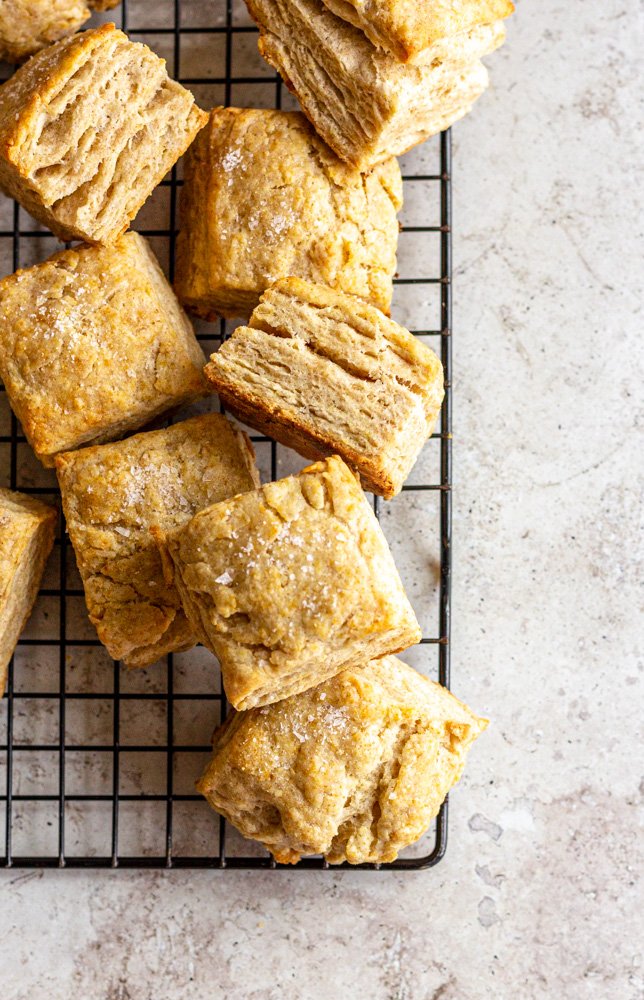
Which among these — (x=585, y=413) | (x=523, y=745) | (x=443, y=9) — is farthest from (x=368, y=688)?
(x=443, y=9)

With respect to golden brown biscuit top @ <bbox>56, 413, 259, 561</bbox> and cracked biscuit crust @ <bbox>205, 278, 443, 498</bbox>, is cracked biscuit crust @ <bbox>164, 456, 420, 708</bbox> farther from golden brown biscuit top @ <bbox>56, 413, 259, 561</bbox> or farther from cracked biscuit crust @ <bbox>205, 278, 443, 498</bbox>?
golden brown biscuit top @ <bbox>56, 413, 259, 561</bbox>

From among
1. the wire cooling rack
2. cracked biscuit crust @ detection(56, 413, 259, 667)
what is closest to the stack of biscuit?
cracked biscuit crust @ detection(56, 413, 259, 667)

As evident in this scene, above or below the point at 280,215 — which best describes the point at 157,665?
below

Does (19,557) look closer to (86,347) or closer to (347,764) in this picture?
(86,347)

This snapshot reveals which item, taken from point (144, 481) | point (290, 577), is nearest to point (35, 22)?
point (144, 481)

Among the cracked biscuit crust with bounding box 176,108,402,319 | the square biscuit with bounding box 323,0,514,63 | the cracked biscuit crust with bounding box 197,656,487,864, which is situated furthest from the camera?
the cracked biscuit crust with bounding box 176,108,402,319

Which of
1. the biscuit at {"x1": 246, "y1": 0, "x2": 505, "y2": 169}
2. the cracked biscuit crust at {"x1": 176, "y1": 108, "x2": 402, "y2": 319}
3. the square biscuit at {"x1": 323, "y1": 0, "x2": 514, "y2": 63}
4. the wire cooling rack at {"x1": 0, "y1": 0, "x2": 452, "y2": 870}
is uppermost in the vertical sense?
the square biscuit at {"x1": 323, "y1": 0, "x2": 514, "y2": 63}

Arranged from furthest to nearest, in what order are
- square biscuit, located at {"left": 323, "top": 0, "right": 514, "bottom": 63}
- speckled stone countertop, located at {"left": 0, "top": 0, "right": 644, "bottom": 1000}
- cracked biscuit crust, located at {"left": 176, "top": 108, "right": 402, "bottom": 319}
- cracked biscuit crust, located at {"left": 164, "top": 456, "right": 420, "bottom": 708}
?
1. speckled stone countertop, located at {"left": 0, "top": 0, "right": 644, "bottom": 1000}
2. cracked biscuit crust, located at {"left": 176, "top": 108, "right": 402, "bottom": 319}
3. square biscuit, located at {"left": 323, "top": 0, "right": 514, "bottom": 63}
4. cracked biscuit crust, located at {"left": 164, "top": 456, "right": 420, "bottom": 708}
